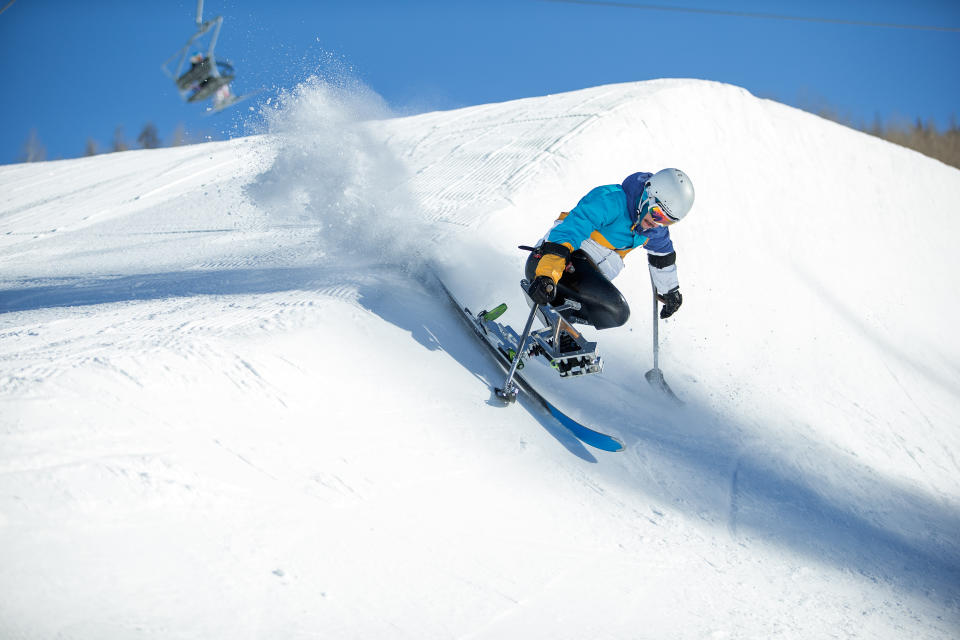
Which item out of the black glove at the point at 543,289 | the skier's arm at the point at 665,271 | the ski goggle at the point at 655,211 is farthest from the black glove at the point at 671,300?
the black glove at the point at 543,289

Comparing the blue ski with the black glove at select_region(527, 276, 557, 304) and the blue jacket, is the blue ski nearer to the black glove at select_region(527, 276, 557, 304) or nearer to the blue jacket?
the black glove at select_region(527, 276, 557, 304)

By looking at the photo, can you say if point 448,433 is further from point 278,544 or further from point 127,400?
point 127,400

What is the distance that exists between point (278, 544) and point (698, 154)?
8.75m

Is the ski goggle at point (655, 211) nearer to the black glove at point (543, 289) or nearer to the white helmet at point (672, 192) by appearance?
the white helmet at point (672, 192)

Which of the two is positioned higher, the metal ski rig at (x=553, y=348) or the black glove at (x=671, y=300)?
the black glove at (x=671, y=300)

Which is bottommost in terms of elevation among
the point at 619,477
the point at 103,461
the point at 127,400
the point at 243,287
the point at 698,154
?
the point at 619,477

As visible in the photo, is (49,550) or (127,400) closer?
(49,550)

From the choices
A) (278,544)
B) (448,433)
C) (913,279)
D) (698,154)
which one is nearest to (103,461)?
(278,544)

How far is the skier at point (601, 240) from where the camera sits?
381 centimetres

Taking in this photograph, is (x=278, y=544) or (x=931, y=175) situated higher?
(x=931, y=175)

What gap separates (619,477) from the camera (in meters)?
3.67

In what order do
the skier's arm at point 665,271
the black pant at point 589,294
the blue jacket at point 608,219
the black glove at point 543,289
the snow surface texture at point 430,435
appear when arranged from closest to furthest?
1. the snow surface texture at point 430,435
2. the black glove at point 543,289
3. the blue jacket at point 608,219
4. the black pant at point 589,294
5. the skier's arm at point 665,271

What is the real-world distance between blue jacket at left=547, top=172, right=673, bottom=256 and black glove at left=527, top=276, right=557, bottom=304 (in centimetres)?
32

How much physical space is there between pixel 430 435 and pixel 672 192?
80.3 inches
